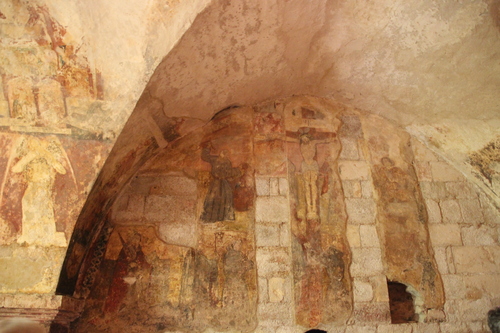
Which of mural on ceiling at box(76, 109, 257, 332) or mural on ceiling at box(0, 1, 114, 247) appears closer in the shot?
mural on ceiling at box(0, 1, 114, 247)

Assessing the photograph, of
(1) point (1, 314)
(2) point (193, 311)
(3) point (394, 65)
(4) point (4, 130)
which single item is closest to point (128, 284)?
(2) point (193, 311)

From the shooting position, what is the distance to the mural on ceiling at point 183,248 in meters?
4.27

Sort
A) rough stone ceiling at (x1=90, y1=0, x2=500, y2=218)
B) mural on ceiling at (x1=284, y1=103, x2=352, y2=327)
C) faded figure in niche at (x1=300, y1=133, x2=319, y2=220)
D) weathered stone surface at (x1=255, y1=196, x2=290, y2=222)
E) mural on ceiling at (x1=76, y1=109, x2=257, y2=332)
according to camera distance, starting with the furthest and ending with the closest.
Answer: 1. faded figure in niche at (x1=300, y1=133, x2=319, y2=220)
2. weathered stone surface at (x1=255, y1=196, x2=290, y2=222)
3. mural on ceiling at (x1=284, y1=103, x2=352, y2=327)
4. mural on ceiling at (x1=76, y1=109, x2=257, y2=332)
5. rough stone ceiling at (x1=90, y1=0, x2=500, y2=218)

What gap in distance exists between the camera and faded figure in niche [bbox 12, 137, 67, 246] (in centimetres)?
386

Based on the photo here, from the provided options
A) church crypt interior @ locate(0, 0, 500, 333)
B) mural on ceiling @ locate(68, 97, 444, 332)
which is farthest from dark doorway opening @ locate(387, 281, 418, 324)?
mural on ceiling @ locate(68, 97, 444, 332)

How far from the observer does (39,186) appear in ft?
12.8

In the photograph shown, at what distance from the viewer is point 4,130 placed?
388 centimetres

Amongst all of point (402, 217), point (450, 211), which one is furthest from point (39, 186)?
point (450, 211)

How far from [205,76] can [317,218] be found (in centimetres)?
195

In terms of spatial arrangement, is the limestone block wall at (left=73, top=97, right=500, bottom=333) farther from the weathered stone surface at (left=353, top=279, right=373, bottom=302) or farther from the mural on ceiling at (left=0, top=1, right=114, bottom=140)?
the mural on ceiling at (left=0, top=1, right=114, bottom=140)

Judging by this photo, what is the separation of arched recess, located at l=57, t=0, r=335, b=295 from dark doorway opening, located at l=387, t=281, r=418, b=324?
2549mm

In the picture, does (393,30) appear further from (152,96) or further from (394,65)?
(152,96)

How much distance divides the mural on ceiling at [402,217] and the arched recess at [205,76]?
1266 millimetres


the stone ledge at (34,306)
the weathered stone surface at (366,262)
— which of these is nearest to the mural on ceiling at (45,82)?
the stone ledge at (34,306)
